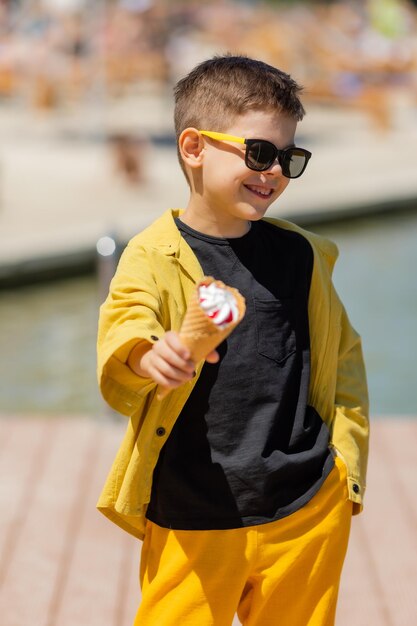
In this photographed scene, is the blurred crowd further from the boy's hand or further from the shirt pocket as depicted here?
Answer: the boy's hand

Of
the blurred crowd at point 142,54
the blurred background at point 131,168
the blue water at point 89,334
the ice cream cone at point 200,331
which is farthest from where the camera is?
the blurred crowd at point 142,54

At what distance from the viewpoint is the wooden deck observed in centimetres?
344

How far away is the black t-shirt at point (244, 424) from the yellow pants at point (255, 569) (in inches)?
1.3

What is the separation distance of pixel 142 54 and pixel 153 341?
53.1ft

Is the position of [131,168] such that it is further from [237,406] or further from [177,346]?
[177,346]

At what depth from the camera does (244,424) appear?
2.24 meters

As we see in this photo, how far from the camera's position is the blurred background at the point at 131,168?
23.5ft

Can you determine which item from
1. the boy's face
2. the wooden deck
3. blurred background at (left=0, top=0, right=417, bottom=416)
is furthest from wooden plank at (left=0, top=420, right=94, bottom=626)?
the boy's face

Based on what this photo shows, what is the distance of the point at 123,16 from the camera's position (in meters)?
17.8

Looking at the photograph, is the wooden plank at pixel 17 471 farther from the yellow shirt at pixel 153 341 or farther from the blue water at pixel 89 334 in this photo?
the yellow shirt at pixel 153 341

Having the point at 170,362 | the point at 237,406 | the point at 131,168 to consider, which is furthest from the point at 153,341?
the point at 131,168

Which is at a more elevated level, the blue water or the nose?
the nose

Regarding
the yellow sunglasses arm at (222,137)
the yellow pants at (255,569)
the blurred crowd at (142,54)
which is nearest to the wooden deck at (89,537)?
the yellow pants at (255,569)

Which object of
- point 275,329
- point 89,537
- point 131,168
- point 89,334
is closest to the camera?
point 275,329
